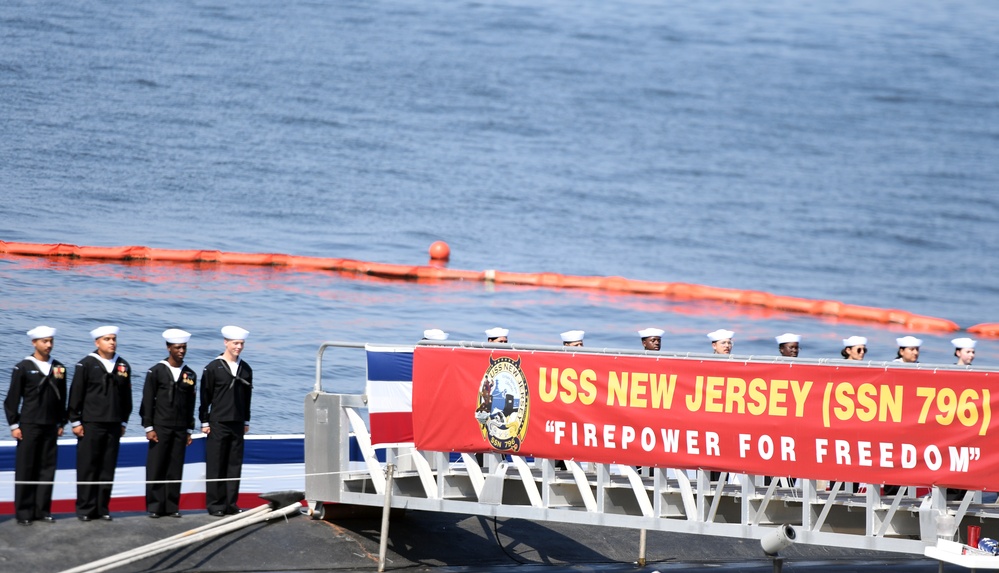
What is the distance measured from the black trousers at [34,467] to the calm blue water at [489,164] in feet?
20.9

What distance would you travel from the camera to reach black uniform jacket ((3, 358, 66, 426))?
1019 centimetres

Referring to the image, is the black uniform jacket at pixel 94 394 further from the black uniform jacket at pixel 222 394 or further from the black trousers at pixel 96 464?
the black uniform jacket at pixel 222 394

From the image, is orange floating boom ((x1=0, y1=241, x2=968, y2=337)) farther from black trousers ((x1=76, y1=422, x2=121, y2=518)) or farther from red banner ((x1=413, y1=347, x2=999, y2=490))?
red banner ((x1=413, y1=347, x2=999, y2=490))

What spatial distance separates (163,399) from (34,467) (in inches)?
47.9

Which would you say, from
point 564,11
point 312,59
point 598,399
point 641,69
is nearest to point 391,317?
point 598,399

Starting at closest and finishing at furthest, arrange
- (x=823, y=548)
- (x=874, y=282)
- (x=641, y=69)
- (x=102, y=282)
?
(x=823, y=548)
(x=102, y=282)
(x=874, y=282)
(x=641, y=69)

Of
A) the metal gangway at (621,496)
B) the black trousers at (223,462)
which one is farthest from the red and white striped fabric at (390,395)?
the black trousers at (223,462)

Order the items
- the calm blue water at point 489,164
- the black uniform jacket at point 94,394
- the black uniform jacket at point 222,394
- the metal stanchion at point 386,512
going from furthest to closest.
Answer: the calm blue water at point 489,164 → the black uniform jacket at point 222,394 → the metal stanchion at point 386,512 → the black uniform jacket at point 94,394

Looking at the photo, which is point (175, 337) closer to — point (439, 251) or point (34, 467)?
point (34, 467)

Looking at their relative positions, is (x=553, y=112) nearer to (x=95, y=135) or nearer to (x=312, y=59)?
(x=312, y=59)

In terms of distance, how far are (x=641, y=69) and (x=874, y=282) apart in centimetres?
1432

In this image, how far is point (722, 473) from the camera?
9.38m

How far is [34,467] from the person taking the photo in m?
10.3

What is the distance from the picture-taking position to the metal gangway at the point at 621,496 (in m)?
9.01
